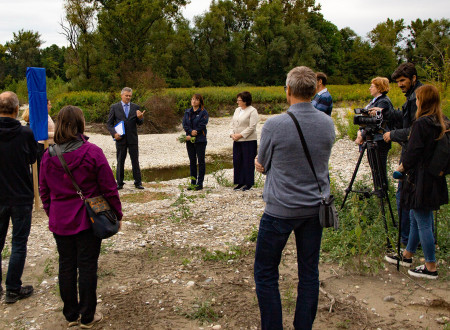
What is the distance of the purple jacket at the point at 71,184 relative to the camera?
3162 millimetres

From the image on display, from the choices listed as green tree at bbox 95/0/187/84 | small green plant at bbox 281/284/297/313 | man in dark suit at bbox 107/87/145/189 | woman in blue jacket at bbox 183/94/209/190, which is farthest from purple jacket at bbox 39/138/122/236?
green tree at bbox 95/0/187/84

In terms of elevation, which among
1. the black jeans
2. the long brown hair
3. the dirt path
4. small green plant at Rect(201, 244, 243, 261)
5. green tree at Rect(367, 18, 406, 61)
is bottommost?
the dirt path

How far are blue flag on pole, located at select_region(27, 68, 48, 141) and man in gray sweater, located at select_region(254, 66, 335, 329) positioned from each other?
4.50m

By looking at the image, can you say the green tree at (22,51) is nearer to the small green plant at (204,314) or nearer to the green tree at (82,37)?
the green tree at (82,37)

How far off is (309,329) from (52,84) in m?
35.5

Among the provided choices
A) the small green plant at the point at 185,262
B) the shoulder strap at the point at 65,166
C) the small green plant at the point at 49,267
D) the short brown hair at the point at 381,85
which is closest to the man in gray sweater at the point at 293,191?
the shoulder strap at the point at 65,166

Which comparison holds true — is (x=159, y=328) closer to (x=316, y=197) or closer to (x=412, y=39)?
(x=316, y=197)

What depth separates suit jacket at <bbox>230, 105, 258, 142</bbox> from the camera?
7.74m

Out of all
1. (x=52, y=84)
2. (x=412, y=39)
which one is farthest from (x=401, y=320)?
(x=412, y=39)

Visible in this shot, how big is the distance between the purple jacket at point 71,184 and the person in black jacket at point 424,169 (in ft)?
8.78

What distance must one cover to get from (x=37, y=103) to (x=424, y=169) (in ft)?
17.0

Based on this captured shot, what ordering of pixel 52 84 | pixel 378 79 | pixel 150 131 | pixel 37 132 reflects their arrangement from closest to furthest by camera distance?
pixel 378 79, pixel 37 132, pixel 150 131, pixel 52 84

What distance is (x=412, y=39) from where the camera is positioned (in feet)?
228

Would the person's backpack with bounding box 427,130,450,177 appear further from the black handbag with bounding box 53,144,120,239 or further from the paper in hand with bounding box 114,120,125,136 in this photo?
the paper in hand with bounding box 114,120,125,136
